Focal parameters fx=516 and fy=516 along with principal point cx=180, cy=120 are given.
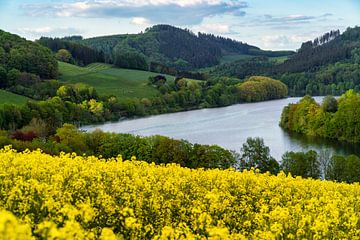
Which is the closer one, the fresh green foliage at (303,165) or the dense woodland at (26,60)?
the fresh green foliage at (303,165)

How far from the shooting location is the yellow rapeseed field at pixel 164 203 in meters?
11.4

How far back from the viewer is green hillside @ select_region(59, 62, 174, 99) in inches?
5099

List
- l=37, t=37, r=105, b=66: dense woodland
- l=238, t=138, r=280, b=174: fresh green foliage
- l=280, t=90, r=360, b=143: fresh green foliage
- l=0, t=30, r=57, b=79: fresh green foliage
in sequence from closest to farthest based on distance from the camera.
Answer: l=238, t=138, r=280, b=174: fresh green foliage → l=280, t=90, r=360, b=143: fresh green foliage → l=0, t=30, r=57, b=79: fresh green foliage → l=37, t=37, r=105, b=66: dense woodland

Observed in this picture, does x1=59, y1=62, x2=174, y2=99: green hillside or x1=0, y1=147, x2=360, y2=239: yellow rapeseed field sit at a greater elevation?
x1=59, y1=62, x2=174, y2=99: green hillside

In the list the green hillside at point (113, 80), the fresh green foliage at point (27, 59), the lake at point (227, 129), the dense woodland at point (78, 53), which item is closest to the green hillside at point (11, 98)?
the lake at point (227, 129)

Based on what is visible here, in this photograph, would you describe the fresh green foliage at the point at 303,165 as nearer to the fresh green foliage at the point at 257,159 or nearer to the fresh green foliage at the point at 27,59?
the fresh green foliage at the point at 257,159

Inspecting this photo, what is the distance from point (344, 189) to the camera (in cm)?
2186

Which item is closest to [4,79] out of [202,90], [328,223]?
[202,90]

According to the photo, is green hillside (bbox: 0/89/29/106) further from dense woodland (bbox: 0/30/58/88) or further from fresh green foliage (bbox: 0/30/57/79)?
fresh green foliage (bbox: 0/30/57/79)

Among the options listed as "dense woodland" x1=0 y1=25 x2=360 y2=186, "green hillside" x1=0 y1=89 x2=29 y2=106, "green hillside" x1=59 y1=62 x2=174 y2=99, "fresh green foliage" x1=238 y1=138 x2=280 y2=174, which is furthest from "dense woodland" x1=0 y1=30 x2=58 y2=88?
"fresh green foliage" x1=238 y1=138 x2=280 y2=174

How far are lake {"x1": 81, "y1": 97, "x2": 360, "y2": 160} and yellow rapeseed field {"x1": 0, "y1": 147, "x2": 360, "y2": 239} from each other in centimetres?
4056

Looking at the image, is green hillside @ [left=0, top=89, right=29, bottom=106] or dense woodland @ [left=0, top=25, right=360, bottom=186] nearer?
dense woodland @ [left=0, top=25, right=360, bottom=186]

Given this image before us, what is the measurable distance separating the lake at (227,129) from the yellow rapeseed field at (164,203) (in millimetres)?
40557

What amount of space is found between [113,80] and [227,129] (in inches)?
2561
